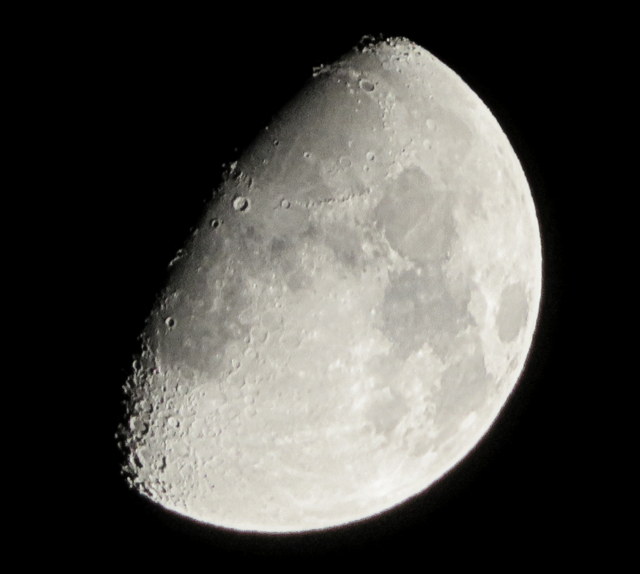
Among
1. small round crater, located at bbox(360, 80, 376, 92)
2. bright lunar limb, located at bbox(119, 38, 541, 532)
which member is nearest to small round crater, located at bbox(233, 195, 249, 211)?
bright lunar limb, located at bbox(119, 38, 541, 532)

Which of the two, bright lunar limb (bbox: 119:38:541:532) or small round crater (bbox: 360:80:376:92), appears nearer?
bright lunar limb (bbox: 119:38:541:532)

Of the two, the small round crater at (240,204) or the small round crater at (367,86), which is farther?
the small round crater at (367,86)

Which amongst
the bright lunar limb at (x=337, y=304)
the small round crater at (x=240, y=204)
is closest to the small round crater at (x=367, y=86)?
the bright lunar limb at (x=337, y=304)

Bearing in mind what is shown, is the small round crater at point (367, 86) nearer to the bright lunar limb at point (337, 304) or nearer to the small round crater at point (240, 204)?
the bright lunar limb at point (337, 304)

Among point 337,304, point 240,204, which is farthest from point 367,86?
point 337,304

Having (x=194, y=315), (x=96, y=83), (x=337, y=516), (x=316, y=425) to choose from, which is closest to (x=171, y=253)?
(x=194, y=315)

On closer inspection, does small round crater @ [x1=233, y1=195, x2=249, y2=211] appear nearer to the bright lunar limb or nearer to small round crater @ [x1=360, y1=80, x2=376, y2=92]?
the bright lunar limb

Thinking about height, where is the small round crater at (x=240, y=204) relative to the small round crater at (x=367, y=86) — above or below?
below

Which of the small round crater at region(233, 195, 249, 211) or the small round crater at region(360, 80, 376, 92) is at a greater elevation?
the small round crater at region(360, 80, 376, 92)
